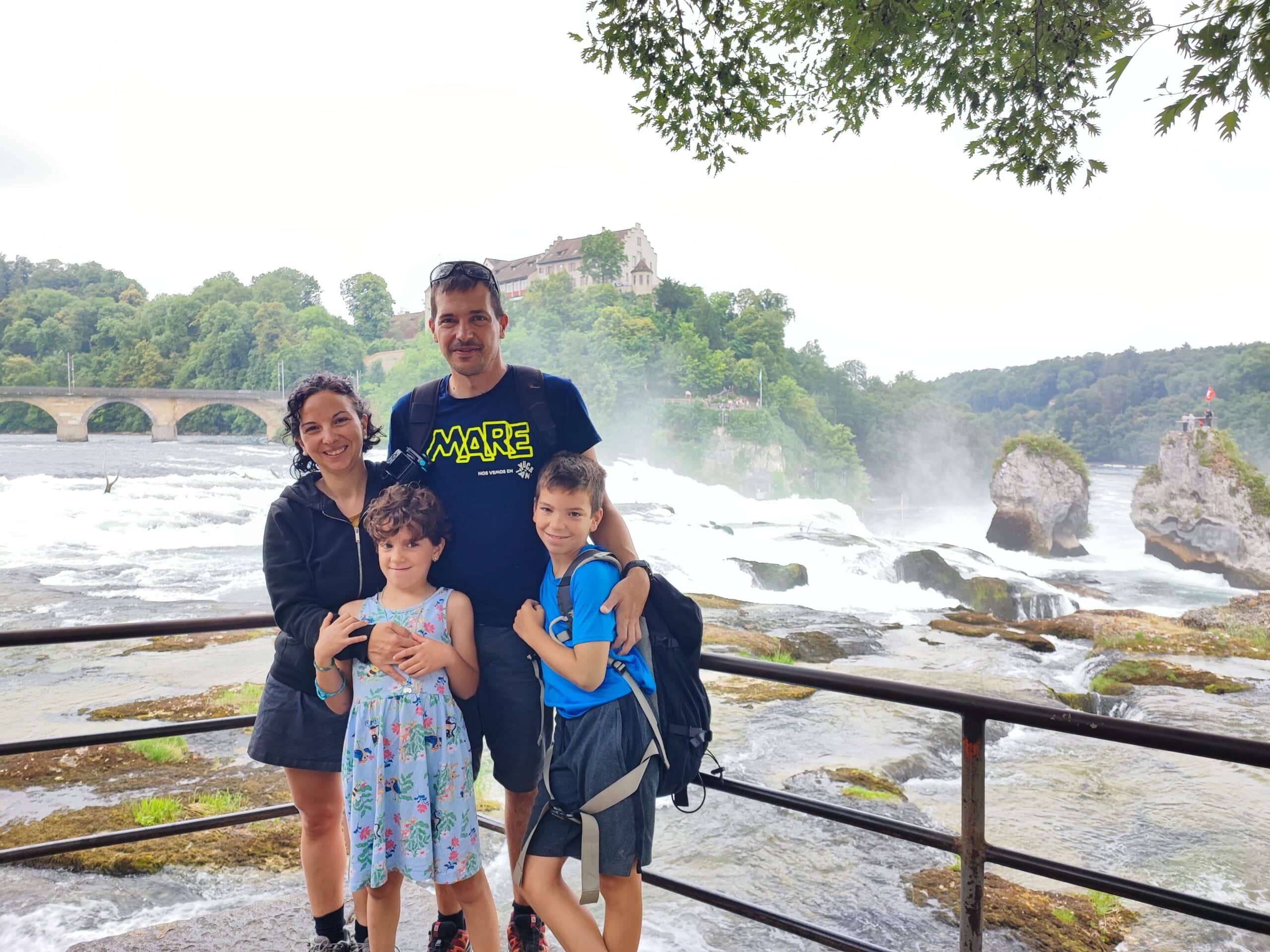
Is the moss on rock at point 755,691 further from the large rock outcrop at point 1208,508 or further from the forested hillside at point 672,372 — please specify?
the forested hillside at point 672,372

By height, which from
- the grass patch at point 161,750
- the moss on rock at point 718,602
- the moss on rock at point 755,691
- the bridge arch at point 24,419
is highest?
the bridge arch at point 24,419

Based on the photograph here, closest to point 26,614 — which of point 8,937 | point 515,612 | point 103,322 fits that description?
point 8,937

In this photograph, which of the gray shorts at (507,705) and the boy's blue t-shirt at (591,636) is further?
the gray shorts at (507,705)

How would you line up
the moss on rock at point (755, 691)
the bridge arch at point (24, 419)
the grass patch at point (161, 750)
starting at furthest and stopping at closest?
1. the bridge arch at point (24, 419)
2. the moss on rock at point (755, 691)
3. the grass patch at point (161, 750)

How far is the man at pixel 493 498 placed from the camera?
1955 mm

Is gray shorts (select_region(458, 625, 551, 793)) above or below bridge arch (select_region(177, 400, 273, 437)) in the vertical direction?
below

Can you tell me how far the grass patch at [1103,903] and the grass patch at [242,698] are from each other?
7.08 m

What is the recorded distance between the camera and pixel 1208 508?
33281 mm

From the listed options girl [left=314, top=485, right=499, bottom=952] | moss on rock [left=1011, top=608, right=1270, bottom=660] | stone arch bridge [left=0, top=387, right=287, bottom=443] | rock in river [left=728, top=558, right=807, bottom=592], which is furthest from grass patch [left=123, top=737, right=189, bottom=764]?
stone arch bridge [left=0, top=387, right=287, bottom=443]

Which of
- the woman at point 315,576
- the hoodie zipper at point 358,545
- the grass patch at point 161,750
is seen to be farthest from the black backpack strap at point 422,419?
the grass patch at point 161,750

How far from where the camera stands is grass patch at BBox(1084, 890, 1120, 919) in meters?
5.03

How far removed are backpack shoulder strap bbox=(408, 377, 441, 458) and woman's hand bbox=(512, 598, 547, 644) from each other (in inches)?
16.8

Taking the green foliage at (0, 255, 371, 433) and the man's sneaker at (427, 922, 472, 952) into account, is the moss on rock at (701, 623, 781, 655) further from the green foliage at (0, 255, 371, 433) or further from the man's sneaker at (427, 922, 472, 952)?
the green foliage at (0, 255, 371, 433)

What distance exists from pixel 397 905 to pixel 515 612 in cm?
70
